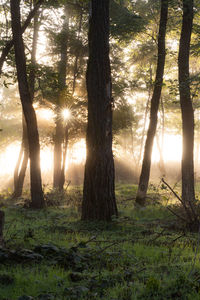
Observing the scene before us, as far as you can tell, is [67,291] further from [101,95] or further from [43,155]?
[43,155]

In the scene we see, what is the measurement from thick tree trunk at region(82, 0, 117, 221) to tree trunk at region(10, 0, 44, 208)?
14.4 ft

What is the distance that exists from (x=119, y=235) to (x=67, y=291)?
3814 mm

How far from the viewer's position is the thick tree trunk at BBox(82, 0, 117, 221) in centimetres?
848

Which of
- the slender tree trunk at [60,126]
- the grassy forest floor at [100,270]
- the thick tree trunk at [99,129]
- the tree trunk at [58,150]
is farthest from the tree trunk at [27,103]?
the tree trunk at [58,150]

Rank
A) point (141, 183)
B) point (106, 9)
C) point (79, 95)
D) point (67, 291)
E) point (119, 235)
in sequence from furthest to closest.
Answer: point (79, 95), point (141, 183), point (106, 9), point (119, 235), point (67, 291)

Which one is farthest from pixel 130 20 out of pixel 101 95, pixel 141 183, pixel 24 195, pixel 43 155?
pixel 43 155

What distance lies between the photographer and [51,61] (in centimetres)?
2102

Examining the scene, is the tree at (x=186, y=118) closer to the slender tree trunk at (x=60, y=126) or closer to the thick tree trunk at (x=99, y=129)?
the thick tree trunk at (x=99, y=129)

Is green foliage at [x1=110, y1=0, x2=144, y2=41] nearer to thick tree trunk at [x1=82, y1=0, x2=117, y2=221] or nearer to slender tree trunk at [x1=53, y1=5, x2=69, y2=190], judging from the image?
thick tree trunk at [x1=82, y1=0, x2=117, y2=221]

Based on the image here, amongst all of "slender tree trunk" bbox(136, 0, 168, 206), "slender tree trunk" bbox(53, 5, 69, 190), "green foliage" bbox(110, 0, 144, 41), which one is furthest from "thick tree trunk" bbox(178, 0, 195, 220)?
"slender tree trunk" bbox(53, 5, 69, 190)

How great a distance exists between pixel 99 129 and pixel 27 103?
4.97 m

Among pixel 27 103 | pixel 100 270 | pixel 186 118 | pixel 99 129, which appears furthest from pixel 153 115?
pixel 100 270

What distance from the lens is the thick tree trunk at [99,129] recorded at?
8.48m

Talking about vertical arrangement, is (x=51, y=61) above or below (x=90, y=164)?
above
